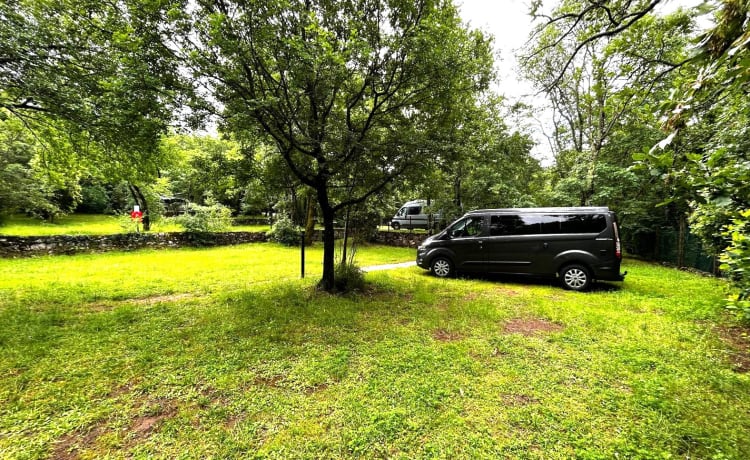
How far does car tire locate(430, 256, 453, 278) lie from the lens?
7.72m

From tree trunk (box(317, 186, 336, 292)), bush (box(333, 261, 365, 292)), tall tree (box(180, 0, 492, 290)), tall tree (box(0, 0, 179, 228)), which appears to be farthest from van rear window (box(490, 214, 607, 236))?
tall tree (box(0, 0, 179, 228))

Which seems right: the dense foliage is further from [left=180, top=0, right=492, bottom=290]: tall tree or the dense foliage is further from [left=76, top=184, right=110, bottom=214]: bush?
[left=76, top=184, right=110, bottom=214]: bush

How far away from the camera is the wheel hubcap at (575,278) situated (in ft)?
20.5

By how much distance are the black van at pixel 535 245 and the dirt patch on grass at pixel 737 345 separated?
205 cm

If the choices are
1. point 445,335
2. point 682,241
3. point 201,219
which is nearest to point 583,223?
point 445,335

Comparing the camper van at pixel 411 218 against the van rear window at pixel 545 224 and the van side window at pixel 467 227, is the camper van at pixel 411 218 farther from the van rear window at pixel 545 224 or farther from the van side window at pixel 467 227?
the van rear window at pixel 545 224

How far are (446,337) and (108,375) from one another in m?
3.96

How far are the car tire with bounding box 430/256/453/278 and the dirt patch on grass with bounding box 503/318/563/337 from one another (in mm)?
3173

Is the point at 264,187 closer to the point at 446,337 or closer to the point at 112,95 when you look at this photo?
the point at 112,95

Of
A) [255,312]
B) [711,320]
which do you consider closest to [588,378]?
[711,320]

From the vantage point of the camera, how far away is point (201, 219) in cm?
1280

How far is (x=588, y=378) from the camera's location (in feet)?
9.43

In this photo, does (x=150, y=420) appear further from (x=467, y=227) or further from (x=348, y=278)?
(x=467, y=227)

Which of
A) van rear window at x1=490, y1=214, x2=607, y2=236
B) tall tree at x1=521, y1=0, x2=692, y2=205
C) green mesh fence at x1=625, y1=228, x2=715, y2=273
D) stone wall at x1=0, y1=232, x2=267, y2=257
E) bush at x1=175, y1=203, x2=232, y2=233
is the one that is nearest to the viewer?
tall tree at x1=521, y1=0, x2=692, y2=205
